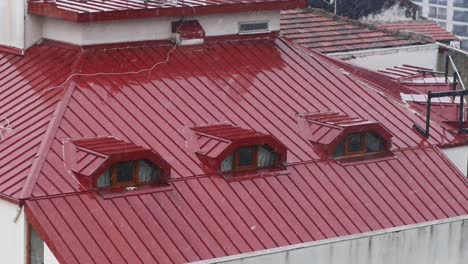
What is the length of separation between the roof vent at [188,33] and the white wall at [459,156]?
338 inches

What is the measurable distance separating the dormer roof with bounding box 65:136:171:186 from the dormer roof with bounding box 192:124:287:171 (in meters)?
1.58

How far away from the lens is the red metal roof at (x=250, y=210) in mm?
38062

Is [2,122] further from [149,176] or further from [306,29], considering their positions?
[306,29]

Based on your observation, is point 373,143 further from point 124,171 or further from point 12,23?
point 12,23

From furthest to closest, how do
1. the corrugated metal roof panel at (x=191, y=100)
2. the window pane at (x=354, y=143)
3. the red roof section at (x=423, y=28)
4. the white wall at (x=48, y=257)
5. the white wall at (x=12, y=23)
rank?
the red roof section at (x=423, y=28) → the white wall at (x=12, y=23) → the window pane at (x=354, y=143) → the corrugated metal roof panel at (x=191, y=100) → the white wall at (x=48, y=257)

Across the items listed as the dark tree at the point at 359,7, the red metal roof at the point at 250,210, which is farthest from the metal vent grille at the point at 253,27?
the dark tree at the point at 359,7

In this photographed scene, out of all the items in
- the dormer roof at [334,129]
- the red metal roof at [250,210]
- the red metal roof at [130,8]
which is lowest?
the red metal roof at [250,210]

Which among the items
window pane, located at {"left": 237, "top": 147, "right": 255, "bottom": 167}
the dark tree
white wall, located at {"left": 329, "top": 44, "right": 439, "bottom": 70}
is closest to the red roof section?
the dark tree

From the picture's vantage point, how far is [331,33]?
58844 mm

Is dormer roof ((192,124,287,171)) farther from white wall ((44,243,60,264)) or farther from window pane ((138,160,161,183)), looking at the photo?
white wall ((44,243,60,264))

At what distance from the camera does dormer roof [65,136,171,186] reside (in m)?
39.2

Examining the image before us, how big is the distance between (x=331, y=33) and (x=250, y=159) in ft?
57.4

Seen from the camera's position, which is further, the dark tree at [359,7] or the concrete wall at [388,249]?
the dark tree at [359,7]

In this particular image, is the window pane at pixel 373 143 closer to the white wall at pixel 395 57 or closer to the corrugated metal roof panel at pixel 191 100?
the corrugated metal roof panel at pixel 191 100
